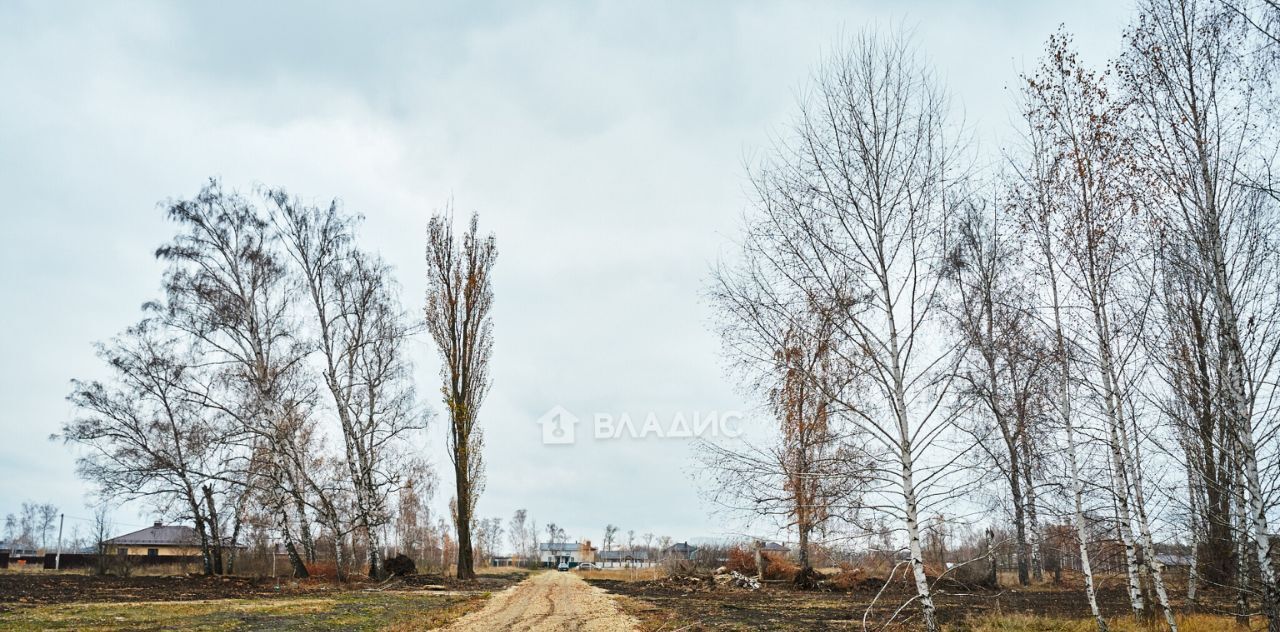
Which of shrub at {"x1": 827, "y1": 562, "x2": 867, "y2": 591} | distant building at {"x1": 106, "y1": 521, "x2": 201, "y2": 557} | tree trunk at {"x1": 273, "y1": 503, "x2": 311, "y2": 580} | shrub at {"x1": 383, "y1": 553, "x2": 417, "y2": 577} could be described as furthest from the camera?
distant building at {"x1": 106, "y1": 521, "x2": 201, "y2": 557}

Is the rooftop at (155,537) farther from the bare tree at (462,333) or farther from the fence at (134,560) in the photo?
the bare tree at (462,333)

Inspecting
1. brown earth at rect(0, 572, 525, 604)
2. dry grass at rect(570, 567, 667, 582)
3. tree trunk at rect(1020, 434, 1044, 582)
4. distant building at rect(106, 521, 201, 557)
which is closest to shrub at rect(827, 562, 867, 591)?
tree trunk at rect(1020, 434, 1044, 582)

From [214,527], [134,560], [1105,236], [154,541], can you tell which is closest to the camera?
[1105,236]

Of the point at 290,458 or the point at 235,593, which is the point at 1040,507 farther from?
the point at 290,458

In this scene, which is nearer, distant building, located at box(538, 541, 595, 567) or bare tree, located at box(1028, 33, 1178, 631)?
bare tree, located at box(1028, 33, 1178, 631)

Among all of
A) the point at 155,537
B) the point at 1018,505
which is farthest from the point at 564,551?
the point at 1018,505

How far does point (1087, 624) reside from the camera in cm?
1080

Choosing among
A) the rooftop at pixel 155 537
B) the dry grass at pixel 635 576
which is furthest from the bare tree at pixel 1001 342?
the rooftop at pixel 155 537

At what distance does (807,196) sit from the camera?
9.06m

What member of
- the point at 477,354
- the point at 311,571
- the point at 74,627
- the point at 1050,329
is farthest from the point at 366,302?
the point at 1050,329

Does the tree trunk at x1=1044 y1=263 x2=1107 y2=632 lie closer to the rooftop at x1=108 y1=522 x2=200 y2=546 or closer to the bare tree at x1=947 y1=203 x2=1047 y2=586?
the bare tree at x1=947 y1=203 x2=1047 y2=586

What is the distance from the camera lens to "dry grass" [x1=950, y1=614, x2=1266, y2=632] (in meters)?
10.3

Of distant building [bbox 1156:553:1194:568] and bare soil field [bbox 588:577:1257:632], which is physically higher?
distant building [bbox 1156:553:1194:568]

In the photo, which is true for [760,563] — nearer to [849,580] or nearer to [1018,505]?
[849,580]
